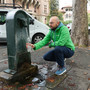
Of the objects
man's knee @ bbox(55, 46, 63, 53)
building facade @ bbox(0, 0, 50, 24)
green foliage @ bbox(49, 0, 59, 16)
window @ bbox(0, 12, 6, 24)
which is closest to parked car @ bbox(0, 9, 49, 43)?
window @ bbox(0, 12, 6, 24)

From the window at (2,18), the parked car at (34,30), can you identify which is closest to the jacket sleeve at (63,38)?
the parked car at (34,30)

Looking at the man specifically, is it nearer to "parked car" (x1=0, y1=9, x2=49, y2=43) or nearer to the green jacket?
the green jacket

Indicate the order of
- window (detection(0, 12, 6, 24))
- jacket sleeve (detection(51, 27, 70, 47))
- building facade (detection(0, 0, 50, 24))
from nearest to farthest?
jacket sleeve (detection(51, 27, 70, 47)), window (detection(0, 12, 6, 24)), building facade (detection(0, 0, 50, 24))

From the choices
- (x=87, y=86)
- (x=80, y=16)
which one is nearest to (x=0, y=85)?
(x=87, y=86)

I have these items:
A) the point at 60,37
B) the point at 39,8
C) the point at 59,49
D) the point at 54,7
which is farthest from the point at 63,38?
the point at 54,7

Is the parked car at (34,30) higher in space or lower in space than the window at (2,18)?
lower

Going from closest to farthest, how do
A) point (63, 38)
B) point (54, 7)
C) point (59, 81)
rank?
1. point (59, 81)
2. point (63, 38)
3. point (54, 7)

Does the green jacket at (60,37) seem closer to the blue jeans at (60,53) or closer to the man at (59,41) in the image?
the man at (59,41)

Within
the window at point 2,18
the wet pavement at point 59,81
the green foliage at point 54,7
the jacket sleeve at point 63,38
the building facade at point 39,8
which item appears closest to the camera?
the wet pavement at point 59,81

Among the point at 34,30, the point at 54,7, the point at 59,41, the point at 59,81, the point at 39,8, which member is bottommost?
the point at 59,81

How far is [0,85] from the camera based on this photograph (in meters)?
2.67

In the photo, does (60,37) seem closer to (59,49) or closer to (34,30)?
(59,49)

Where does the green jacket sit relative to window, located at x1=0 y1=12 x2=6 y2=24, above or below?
below

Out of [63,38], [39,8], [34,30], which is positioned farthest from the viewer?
[39,8]
